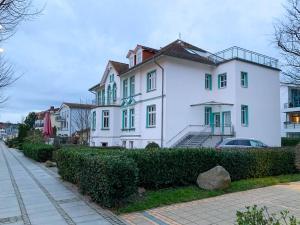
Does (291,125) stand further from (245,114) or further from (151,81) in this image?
(151,81)

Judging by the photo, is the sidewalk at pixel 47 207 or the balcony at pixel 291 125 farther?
the balcony at pixel 291 125

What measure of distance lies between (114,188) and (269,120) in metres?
24.8

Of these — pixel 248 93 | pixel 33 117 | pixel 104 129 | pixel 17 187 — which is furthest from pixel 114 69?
pixel 33 117

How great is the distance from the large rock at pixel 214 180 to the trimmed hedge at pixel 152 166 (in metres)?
0.55

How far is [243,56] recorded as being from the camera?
28578 millimetres

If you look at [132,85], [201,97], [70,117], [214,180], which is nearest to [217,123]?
[201,97]

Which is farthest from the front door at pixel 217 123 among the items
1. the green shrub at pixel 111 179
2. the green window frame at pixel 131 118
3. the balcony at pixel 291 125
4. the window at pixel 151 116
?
the balcony at pixel 291 125

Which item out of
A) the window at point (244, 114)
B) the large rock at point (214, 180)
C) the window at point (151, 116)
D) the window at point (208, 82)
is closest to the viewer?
the large rock at point (214, 180)

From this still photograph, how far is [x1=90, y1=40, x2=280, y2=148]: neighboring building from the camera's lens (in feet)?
88.1

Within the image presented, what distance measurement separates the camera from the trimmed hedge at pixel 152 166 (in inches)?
323

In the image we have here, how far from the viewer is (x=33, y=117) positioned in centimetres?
10200

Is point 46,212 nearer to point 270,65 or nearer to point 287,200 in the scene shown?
point 287,200

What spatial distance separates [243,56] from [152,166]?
21.3 meters

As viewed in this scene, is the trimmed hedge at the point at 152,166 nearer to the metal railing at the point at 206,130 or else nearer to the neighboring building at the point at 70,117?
the metal railing at the point at 206,130
